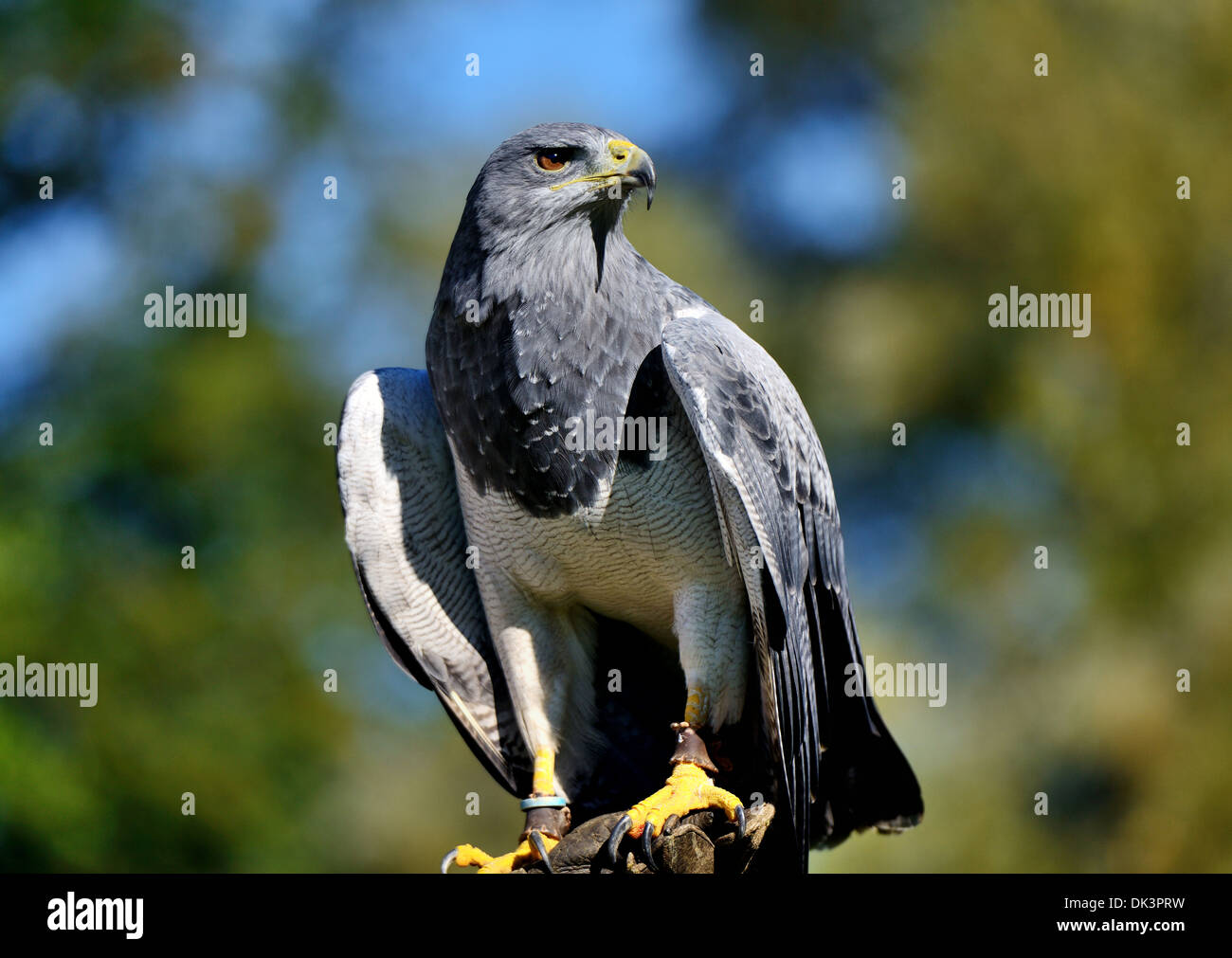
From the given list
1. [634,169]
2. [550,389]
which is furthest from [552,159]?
[550,389]

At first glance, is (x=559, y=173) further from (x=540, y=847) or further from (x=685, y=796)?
(x=540, y=847)

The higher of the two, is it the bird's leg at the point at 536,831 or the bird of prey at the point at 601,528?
the bird of prey at the point at 601,528

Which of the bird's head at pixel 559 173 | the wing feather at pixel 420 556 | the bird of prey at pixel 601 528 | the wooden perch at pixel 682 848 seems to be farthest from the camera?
the wing feather at pixel 420 556

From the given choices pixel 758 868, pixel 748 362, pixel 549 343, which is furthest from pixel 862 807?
pixel 549 343

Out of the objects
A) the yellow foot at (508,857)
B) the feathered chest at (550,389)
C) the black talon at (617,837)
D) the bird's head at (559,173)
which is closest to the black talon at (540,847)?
the yellow foot at (508,857)

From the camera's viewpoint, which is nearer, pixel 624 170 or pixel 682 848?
pixel 682 848

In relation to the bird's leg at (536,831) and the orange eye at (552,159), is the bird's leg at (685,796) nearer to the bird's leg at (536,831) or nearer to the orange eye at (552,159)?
the bird's leg at (536,831)

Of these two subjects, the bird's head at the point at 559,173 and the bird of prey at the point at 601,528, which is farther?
the bird's head at the point at 559,173

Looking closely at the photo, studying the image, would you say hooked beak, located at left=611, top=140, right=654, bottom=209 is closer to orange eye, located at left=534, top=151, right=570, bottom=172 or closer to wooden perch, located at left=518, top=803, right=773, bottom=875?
orange eye, located at left=534, top=151, right=570, bottom=172
